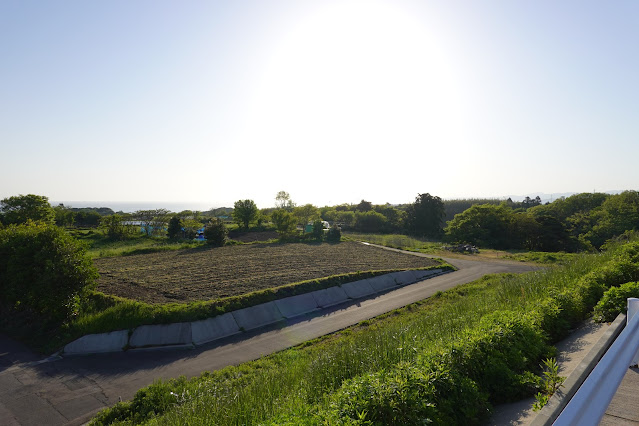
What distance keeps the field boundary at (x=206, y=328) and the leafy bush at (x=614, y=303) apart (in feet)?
38.4

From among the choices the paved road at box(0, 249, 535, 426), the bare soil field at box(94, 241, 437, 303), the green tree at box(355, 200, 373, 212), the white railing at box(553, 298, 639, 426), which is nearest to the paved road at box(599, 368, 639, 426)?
the white railing at box(553, 298, 639, 426)

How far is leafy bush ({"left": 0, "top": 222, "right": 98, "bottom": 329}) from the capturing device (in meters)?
12.7

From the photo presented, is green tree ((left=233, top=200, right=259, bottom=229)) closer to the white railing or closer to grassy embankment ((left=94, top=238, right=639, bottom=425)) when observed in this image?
grassy embankment ((left=94, top=238, right=639, bottom=425))

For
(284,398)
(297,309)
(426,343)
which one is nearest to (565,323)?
(426,343)

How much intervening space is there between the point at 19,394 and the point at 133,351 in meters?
3.14

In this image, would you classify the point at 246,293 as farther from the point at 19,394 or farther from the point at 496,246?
the point at 496,246

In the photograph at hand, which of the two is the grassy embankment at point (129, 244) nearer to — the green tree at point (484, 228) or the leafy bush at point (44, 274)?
the leafy bush at point (44, 274)

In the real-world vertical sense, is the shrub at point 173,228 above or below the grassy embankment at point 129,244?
above

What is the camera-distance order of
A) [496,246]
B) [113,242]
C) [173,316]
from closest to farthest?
1. [173,316]
2. [113,242]
3. [496,246]

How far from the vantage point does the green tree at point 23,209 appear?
33.1m

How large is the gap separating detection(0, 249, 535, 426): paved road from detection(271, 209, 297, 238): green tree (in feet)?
70.4

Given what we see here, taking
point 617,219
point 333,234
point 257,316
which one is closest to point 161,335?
point 257,316

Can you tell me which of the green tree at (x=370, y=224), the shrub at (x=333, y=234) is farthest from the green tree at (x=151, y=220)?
the green tree at (x=370, y=224)

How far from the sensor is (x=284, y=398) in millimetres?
5074
